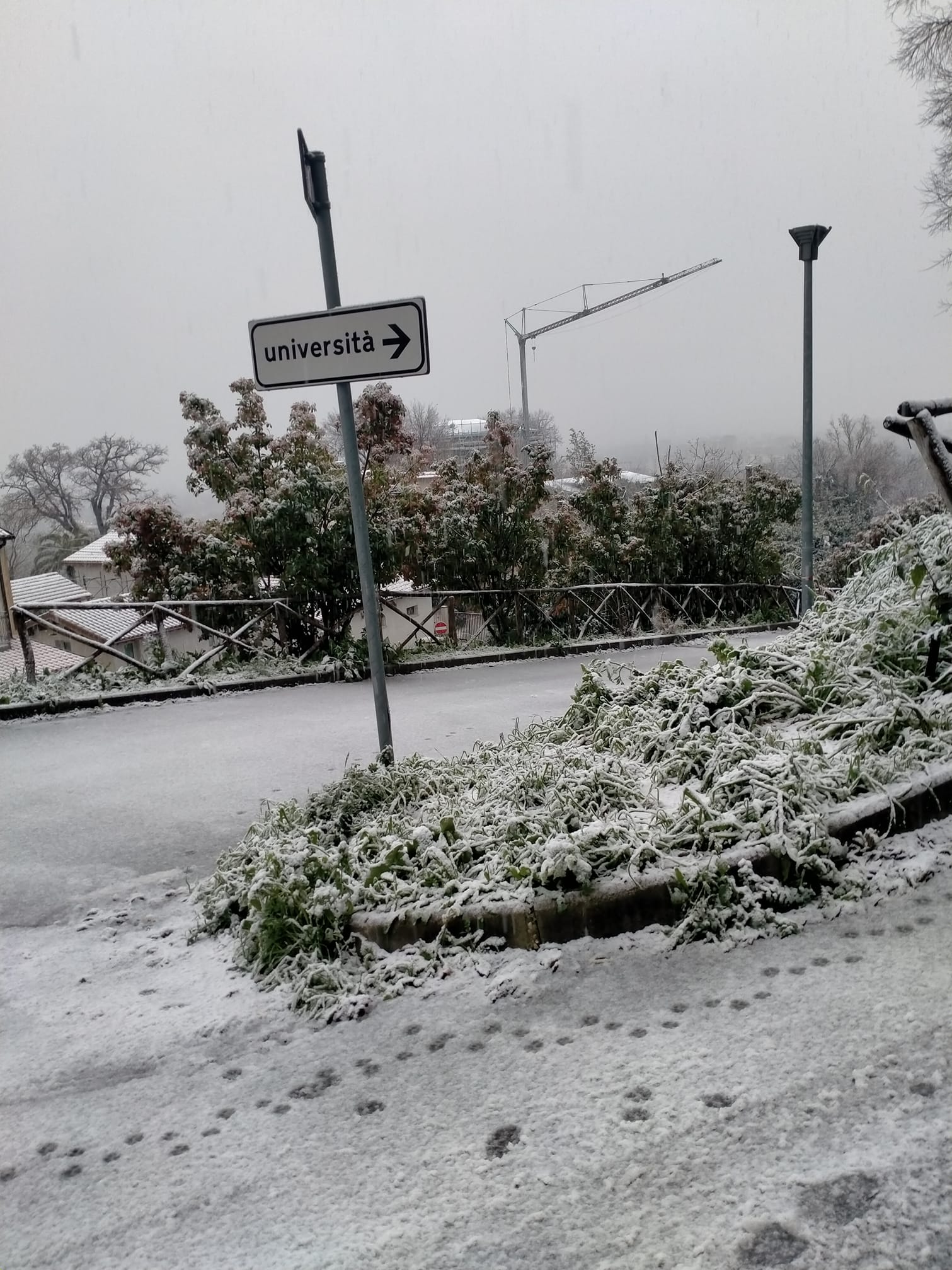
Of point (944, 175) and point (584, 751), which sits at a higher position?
point (944, 175)

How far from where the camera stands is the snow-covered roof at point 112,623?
819 cm

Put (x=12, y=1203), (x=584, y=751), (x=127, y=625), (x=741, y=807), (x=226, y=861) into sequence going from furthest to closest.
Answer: (x=127, y=625), (x=584, y=751), (x=226, y=861), (x=741, y=807), (x=12, y=1203)

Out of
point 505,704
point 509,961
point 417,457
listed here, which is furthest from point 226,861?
point 417,457

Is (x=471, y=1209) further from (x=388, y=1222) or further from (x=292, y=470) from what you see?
(x=292, y=470)

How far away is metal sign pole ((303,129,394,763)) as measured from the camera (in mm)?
3971

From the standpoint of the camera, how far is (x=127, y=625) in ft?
27.1

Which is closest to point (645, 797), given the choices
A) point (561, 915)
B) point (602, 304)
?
point (561, 915)

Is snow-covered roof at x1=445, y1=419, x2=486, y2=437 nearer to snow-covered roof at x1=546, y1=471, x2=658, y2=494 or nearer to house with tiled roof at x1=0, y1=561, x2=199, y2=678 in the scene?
snow-covered roof at x1=546, y1=471, x2=658, y2=494

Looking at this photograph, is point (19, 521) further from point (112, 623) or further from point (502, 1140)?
point (502, 1140)

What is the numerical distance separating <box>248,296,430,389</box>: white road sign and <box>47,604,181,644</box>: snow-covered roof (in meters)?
3.97

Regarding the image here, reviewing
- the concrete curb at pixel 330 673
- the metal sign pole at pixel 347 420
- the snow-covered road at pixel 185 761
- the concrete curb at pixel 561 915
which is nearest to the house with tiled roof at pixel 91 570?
the concrete curb at pixel 330 673

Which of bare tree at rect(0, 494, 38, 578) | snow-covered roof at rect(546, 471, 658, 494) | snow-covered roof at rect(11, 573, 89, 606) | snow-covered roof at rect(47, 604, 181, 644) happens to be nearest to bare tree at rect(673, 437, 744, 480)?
snow-covered roof at rect(546, 471, 658, 494)

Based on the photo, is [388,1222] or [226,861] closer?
[388,1222]

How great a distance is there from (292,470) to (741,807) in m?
7.35
